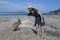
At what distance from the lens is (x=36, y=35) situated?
16.5m

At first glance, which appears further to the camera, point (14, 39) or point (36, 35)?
point (36, 35)

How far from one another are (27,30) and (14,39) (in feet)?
5.52

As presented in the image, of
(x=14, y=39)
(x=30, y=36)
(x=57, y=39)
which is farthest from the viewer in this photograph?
(x=57, y=39)

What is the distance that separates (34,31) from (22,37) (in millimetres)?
1653

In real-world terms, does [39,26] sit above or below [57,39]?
above

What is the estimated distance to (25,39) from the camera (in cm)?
1573

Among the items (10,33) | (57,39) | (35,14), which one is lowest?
(57,39)

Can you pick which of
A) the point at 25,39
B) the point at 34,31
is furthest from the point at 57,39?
the point at 25,39

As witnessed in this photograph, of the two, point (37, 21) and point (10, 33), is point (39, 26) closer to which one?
point (37, 21)

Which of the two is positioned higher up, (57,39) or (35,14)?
(35,14)

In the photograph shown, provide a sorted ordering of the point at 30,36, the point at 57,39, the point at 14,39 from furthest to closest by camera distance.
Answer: the point at 57,39 → the point at 30,36 → the point at 14,39

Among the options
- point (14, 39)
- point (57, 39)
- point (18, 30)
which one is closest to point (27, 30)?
point (18, 30)

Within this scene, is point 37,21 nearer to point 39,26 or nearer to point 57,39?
point 39,26

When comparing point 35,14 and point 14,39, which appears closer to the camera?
point 14,39
